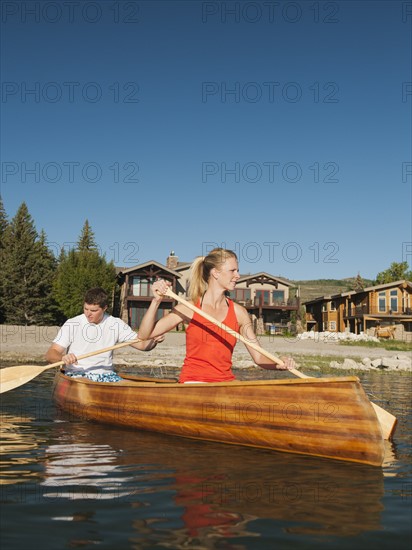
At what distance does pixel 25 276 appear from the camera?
45.3 metres

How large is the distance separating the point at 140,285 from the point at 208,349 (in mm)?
42378

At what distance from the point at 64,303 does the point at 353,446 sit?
42.1 m

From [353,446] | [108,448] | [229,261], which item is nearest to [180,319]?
[229,261]

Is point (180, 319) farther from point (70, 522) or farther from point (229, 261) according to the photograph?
point (70, 522)

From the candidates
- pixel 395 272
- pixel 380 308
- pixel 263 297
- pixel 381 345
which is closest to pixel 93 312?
pixel 381 345

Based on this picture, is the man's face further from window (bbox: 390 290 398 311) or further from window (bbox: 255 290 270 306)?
window (bbox: 390 290 398 311)

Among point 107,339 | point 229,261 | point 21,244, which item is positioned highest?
point 21,244

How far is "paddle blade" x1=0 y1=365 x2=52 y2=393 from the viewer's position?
801 cm

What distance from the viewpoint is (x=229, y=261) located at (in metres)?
6.20

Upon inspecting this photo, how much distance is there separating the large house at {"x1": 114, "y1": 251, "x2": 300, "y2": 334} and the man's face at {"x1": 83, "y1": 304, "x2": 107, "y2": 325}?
126 feet

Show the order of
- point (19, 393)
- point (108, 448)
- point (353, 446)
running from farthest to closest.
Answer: point (19, 393)
point (108, 448)
point (353, 446)

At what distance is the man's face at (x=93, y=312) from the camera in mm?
7609

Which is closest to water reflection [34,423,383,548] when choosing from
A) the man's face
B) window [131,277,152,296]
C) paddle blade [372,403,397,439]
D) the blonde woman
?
the blonde woman

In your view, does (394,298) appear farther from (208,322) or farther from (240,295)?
(208,322)
